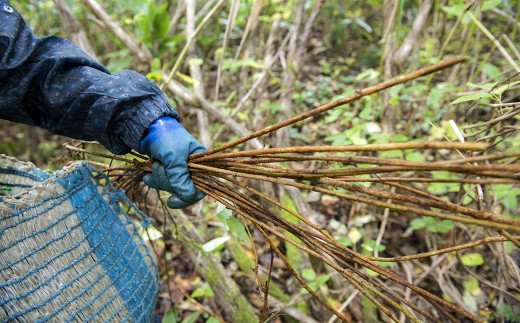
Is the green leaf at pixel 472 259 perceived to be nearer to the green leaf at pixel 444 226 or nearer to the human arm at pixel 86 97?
the green leaf at pixel 444 226

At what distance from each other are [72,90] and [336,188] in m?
0.82

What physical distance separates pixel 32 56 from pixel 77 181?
1.34 ft

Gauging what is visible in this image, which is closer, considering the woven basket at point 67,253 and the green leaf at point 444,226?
the woven basket at point 67,253

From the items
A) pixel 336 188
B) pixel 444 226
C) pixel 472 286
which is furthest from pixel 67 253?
pixel 472 286

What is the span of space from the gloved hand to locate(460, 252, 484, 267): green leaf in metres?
1.31

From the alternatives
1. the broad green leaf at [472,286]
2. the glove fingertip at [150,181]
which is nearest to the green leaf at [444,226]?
the broad green leaf at [472,286]

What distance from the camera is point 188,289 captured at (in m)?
1.72

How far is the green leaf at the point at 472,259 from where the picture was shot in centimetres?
154

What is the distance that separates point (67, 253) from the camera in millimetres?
905

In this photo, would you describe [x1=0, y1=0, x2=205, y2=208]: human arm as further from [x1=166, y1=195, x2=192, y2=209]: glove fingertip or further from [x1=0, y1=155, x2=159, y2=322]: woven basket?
[x1=0, y1=155, x2=159, y2=322]: woven basket

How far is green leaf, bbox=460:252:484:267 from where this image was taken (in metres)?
1.54

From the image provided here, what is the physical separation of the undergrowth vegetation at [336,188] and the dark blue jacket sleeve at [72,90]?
130 millimetres

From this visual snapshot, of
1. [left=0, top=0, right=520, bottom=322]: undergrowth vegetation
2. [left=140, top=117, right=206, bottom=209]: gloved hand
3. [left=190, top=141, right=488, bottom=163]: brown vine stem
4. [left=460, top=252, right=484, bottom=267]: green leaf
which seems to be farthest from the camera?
[left=460, top=252, right=484, bottom=267]: green leaf

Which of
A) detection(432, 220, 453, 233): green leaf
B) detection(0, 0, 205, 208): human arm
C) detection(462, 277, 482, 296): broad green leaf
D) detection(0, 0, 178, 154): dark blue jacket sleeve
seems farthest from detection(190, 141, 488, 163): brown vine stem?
detection(462, 277, 482, 296): broad green leaf
